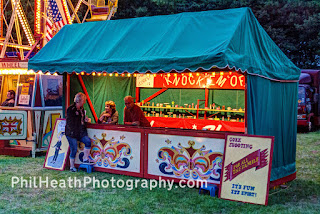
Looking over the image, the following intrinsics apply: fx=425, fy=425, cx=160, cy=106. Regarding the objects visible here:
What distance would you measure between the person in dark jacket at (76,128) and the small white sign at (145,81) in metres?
4.21

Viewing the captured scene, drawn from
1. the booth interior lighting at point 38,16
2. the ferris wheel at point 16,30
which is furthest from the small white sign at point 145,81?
the ferris wheel at point 16,30

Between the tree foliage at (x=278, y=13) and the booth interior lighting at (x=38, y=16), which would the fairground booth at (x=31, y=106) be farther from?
the tree foliage at (x=278, y=13)

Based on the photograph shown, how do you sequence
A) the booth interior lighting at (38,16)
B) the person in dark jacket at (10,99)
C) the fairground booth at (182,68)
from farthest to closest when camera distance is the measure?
the booth interior lighting at (38,16) → the person in dark jacket at (10,99) → the fairground booth at (182,68)

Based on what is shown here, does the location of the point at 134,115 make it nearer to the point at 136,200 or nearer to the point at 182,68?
the point at 182,68

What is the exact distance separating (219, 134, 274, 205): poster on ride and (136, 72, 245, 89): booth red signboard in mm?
4998

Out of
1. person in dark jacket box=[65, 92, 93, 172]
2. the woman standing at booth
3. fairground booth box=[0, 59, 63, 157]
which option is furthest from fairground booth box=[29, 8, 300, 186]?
fairground booth box=[0, 59, 63, 157]

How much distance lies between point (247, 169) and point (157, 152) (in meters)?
2.12

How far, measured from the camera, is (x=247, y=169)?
766 cm

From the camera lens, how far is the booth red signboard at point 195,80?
502 inches

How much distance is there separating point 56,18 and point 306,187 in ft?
33.4

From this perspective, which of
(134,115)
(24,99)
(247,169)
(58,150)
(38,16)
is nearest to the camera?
(247,169)

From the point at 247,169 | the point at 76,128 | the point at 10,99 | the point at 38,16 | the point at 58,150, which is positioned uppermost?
the point at 38,16

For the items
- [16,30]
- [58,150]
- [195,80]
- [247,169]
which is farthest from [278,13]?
[247,169]

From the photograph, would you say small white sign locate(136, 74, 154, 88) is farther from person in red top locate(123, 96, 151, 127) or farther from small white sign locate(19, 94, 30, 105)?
small white sign locate(19, 94, 30, 105)
